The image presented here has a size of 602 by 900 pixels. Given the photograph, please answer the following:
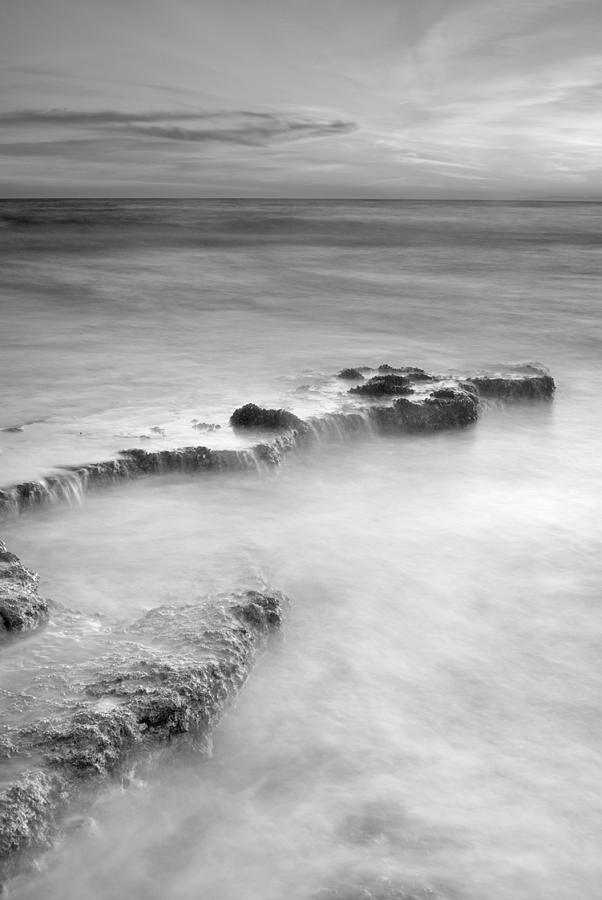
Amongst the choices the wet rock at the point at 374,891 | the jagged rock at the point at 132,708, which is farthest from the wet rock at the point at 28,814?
the wet rock at the point at 374,891

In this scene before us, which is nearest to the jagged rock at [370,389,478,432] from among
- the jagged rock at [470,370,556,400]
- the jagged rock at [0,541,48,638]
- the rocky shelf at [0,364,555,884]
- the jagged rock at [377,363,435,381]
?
the jagged rock at [377,363,435,381]

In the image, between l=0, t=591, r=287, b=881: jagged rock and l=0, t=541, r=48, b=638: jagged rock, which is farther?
l=0, t=541, r=48, b=638: jagged rock

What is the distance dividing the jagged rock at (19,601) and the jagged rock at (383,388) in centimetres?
414

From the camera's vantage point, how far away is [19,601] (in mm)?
3850

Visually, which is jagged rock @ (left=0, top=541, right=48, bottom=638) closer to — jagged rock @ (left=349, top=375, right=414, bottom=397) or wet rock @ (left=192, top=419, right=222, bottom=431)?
wet rock @ (left=192, top=419, right=222, bottom=431)

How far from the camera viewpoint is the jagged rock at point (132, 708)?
2.79m

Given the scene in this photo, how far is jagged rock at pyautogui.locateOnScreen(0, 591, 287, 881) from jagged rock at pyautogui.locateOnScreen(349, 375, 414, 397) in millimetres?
3842

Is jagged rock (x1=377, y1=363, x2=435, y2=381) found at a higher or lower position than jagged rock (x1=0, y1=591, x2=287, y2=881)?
higher

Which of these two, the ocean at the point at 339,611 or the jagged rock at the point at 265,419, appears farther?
the jagged rock at the point at 265,419

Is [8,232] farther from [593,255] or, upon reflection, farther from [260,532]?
[260,532]

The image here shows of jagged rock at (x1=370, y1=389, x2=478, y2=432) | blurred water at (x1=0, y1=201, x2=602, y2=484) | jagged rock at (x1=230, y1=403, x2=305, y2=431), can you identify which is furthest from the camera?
blurred water at (x1=0, y1=201, x2=602, y2=484)

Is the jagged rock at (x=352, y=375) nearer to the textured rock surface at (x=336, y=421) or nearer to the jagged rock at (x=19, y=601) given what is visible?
the textured rock surface at (x=336, y=421)

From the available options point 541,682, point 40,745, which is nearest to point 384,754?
point 541,682

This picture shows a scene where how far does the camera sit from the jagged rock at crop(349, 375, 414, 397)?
7633 mm
